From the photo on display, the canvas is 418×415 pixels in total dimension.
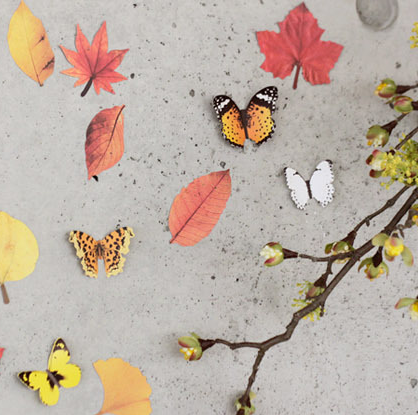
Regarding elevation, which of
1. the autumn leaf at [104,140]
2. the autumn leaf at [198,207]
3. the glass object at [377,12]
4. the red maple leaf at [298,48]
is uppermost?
the glass object at [377,12]

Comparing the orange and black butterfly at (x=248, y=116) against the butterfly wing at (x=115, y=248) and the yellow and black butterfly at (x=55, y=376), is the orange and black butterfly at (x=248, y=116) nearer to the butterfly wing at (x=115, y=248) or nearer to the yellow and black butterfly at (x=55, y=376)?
the butterfly wing at (x=115, y=248)

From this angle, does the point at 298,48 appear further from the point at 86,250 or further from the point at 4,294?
the point at 4,294

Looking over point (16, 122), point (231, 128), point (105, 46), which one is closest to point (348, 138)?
point (231, 128)

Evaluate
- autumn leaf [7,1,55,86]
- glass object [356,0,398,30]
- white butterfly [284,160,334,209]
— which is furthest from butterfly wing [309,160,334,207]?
autumn leaf [7,1,55,86]

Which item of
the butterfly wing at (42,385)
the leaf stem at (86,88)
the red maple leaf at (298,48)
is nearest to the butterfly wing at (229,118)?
the red maple leaf at (298,48)

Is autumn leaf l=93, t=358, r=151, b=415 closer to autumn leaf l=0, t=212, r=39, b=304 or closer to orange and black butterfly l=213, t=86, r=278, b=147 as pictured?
autumn leaf l=0, t=212, r=39, b=304

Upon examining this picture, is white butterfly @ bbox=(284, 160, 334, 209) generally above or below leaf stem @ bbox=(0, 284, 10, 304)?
above

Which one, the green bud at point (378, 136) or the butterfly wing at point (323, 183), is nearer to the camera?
the green bud at point (378, 136)
